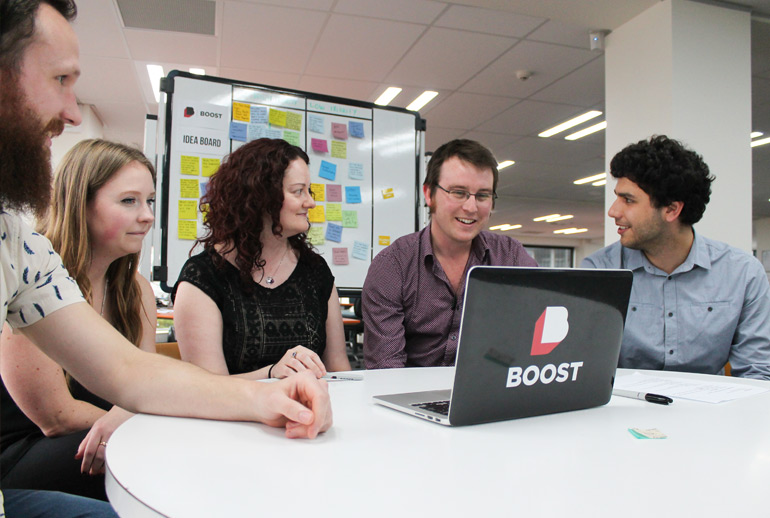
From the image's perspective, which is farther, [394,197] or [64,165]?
[394,197]

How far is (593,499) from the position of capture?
50 centimetres

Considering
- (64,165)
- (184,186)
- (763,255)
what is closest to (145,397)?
(64,165)

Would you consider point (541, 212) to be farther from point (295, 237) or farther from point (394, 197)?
point (295, 237)

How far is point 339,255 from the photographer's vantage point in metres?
2.65

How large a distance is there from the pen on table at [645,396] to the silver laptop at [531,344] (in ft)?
0.44

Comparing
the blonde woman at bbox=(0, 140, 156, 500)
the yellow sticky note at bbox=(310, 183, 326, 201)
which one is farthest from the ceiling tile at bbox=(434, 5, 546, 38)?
the blonde woman at bbox=(0, 140, 156, 500)

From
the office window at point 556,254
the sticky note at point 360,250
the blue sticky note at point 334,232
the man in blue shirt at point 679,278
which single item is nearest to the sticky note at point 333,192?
the blue sticky note at point 334,232

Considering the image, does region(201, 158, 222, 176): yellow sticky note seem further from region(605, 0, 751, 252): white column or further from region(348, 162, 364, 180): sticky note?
region(605, 0, 751, 252): white column

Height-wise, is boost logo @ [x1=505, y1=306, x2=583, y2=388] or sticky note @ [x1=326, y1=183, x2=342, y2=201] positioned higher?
sticky note @ [x1=326, y1=183, x2=342, y2=201]

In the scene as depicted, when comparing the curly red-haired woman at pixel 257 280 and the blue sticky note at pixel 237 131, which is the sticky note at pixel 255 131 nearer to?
the blue sticky note at pixel 237 131

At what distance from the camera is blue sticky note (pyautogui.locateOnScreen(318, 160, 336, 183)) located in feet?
8.66

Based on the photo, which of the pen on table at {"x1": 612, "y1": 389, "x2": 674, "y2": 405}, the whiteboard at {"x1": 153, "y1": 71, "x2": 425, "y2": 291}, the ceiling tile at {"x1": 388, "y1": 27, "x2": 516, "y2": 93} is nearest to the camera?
the pen on table at {"x1": 612, "y1": 389, "x2": 674, "y2": 405}

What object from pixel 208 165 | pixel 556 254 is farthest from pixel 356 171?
pixel 556 254

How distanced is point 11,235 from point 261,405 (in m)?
0.45
